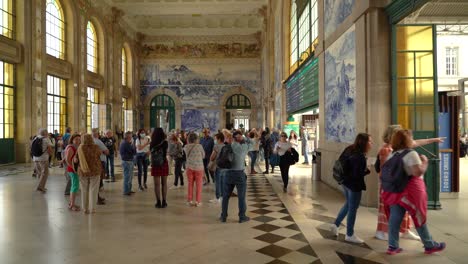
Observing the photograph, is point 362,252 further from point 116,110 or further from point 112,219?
point 116,110

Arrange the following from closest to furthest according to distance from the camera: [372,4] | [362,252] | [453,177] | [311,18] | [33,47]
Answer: [362,252] < [372,4] < [453,177] < [311,18] < [33,47]

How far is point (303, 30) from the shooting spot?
531 inches

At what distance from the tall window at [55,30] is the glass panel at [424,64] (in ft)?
53.8

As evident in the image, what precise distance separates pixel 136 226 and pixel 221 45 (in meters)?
26.3

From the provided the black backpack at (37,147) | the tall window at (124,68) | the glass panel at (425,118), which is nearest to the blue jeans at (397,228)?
the glass panel at (425,118)

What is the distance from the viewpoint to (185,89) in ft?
97.2

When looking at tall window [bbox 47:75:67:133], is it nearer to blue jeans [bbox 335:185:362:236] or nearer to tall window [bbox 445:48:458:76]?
blue jeans [bbox 335:185:362:236]

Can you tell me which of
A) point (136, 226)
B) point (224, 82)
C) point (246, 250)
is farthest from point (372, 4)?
point (224, 82)

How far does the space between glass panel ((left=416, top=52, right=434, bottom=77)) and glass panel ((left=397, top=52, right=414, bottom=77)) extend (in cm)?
11

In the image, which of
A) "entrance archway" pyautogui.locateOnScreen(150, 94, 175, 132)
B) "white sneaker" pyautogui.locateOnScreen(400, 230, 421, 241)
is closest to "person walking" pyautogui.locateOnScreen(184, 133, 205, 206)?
"white sneaker" pyautogui.locateOnScreen(400, 230, 421, 241)

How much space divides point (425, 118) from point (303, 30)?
26.3 feet

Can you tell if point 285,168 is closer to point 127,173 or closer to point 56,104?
point 127,173

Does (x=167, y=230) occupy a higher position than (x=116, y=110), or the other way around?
(x=116, y=110)

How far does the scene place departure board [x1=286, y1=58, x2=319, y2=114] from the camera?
35.5ft
